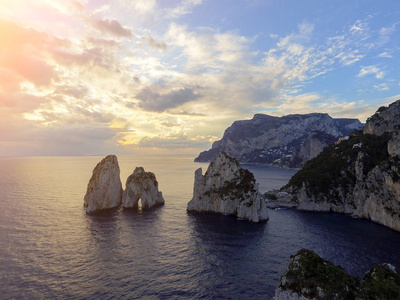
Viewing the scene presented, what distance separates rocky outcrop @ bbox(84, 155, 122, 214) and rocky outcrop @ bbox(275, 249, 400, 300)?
83.3 m

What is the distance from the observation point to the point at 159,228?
71.2 meters

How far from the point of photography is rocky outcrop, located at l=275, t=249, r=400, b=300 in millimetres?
23156

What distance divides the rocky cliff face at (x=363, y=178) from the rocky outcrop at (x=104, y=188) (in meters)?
85.4

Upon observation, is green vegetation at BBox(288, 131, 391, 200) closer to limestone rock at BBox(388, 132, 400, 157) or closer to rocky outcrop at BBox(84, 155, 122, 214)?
limestone rock at BBox(388, 132, 400, 157)

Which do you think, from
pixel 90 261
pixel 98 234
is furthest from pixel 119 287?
pixel 98 234

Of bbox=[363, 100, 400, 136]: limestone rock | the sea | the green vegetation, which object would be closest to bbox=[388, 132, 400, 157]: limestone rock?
the green vegetation

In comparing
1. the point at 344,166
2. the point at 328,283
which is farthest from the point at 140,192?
the point at 344,166

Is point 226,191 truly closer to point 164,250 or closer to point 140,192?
point 140,192

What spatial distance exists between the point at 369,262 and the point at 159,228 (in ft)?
182

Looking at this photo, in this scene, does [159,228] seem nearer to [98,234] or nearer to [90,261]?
[98,234]

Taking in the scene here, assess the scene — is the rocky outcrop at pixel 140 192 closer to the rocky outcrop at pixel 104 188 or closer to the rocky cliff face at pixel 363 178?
the rocky outcrop at pixel 104 188

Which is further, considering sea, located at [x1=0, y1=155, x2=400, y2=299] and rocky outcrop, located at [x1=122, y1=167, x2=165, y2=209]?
rocky outcrop, located at [x1=122, y1=167, x2=165, y2=209]

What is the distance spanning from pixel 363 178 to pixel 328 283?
8417 centimetres

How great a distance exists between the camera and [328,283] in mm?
24031
